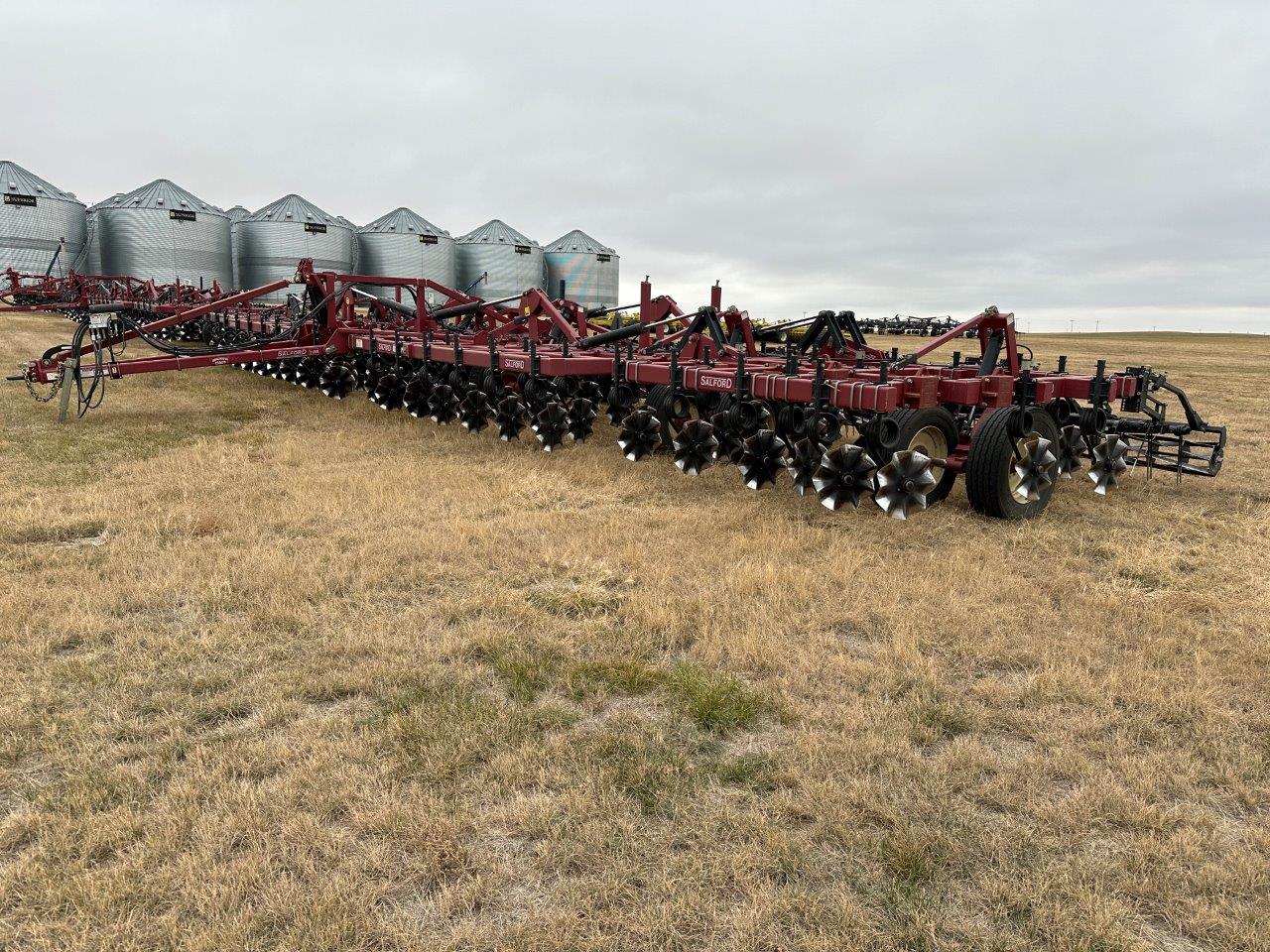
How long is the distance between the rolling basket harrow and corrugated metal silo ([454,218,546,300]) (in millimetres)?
26715

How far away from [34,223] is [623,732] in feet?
131

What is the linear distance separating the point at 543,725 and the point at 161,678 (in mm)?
1622

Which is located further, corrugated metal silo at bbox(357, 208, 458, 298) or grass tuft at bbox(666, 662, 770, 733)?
corrugated metal silo at bbox(357, 208, 458, 298)

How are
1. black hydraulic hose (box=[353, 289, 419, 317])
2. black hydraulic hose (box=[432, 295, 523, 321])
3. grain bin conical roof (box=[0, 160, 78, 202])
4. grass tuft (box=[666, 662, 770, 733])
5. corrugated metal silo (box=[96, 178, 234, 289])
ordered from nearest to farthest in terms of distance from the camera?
grass tuft (box=[666, 662, 770, 733])
black hydraulic hose (box=[432, 295, 523, 321])
black hydraulic hose (box=[353, 289, 419, 317])
grain bin conical roof (box=[0, 160, 78, 202])
corrugated metal silo (box=[96, 178, 234, 289])

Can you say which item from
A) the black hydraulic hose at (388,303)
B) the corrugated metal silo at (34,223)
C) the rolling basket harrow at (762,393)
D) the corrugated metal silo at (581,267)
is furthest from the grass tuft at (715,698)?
the corrugated metal silo at (34,223)

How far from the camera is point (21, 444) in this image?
7980 mm

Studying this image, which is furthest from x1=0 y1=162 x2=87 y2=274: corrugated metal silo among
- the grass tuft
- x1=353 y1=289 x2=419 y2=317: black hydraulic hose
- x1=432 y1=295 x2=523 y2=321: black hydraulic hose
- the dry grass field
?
the grass tuft

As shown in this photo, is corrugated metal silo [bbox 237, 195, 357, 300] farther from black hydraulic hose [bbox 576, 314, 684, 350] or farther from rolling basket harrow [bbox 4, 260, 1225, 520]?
black hydraulic hose [bbox 576, 314, 684, 350]

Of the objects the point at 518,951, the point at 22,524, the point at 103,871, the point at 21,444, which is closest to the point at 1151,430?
the point at 518,951

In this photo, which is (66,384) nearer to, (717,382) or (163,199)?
(717,382)

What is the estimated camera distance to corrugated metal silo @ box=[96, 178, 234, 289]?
33312 mm

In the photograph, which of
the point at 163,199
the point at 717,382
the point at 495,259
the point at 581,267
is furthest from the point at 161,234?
the point at 717,382

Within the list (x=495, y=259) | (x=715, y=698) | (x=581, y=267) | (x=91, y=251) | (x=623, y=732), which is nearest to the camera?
(x=623, y=732)

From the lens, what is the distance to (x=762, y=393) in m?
6.42
